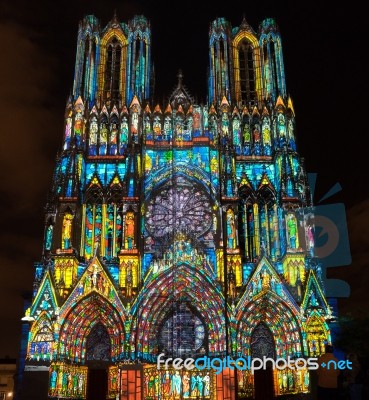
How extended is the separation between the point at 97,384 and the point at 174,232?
8830mm

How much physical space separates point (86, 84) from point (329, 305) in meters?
19.6

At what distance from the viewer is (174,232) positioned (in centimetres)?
3281

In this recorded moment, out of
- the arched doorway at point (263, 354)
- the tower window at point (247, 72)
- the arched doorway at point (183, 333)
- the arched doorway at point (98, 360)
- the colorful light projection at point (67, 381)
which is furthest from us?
the tower window at point (247, 72)

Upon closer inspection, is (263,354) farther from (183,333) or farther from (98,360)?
(98,360)

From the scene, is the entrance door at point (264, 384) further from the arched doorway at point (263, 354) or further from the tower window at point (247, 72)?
the tower window at point (247, 72)

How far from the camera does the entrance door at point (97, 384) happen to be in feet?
99.5

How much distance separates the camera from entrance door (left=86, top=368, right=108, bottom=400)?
30312 millimetres

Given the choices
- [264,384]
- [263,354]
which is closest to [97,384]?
[264,384]

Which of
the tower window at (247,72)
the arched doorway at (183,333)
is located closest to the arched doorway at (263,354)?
the arched doorway at (183,333)

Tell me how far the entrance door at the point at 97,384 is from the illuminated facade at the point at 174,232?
58 millimetres

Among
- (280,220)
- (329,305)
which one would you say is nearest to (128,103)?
(280,220)

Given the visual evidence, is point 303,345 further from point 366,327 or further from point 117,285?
point 117,285

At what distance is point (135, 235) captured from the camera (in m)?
32.2

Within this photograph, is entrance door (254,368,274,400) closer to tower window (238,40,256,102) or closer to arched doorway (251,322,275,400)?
arched doorway (251,322,275,400)
